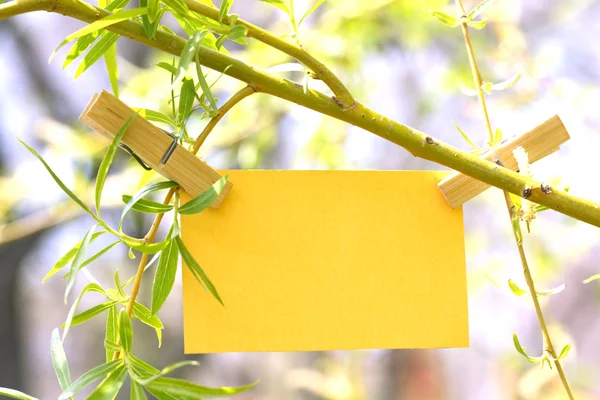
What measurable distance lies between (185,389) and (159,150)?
0.37ft

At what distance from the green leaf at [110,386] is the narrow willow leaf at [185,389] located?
2 cm

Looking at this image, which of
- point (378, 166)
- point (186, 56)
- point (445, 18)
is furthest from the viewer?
point (378, 166)

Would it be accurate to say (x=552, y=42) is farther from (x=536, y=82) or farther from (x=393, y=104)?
(x=393, y=104)

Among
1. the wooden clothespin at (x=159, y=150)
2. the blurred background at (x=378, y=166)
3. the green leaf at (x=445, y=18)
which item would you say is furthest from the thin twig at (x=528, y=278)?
the blurred background at (x=378, y=166)

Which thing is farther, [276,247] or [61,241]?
[61,241]

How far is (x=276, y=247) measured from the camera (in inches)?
12.5

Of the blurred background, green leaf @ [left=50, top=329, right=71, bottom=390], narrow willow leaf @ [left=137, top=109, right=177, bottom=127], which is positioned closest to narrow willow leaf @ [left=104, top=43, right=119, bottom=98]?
narrow willow leaf @ [left=137, top=109, right=177, bottom=127]

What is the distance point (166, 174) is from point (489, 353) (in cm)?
90

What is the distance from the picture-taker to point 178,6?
245mm

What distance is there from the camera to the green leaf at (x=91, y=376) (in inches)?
9.2

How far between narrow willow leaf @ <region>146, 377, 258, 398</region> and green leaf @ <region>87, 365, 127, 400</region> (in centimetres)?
2

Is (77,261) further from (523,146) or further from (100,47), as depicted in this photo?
(523,146)

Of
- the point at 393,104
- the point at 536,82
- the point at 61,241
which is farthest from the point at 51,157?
the point at 536,82

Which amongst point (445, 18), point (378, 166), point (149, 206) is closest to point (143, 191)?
point (149, 206)
